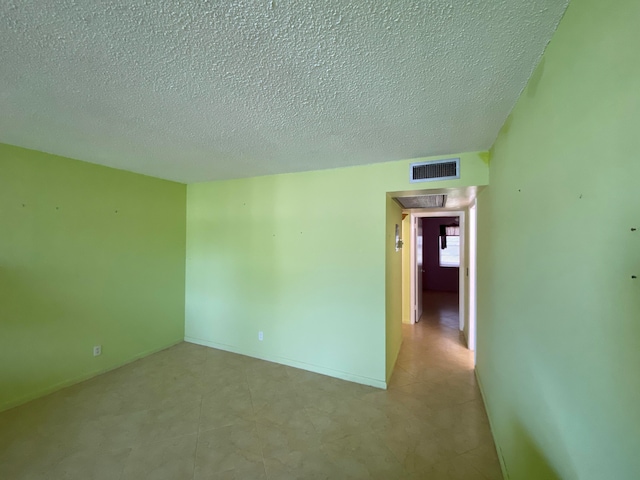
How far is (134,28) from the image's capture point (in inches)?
37.6

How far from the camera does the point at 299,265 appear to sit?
10.1 ft

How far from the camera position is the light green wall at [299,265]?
268cm

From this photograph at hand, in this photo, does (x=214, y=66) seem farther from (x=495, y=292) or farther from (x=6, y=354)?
→ (x=6, y=354)

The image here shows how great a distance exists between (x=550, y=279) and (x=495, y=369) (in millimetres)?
1429

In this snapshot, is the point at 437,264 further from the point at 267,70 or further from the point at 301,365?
the point at 267,70

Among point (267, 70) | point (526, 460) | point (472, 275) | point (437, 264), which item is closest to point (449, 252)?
point (437, 264)

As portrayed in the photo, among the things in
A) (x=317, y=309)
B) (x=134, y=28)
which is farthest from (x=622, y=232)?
(x=317, y=309)

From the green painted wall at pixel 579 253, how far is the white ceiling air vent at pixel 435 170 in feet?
2.95

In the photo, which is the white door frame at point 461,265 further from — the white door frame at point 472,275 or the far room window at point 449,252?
the far room window at point 449,252

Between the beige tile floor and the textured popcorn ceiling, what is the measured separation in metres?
2.37

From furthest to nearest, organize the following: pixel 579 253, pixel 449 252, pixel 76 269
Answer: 1. pixel 449 252
2. pixel 76 269
3. pixel 579 253

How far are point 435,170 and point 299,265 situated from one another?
1807 mm

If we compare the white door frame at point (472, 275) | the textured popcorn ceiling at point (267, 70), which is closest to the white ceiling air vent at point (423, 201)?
the white door frame at point (472, 275)

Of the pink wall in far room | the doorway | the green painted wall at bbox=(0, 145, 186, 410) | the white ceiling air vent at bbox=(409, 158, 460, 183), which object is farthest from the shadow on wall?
the pink wall in far room
